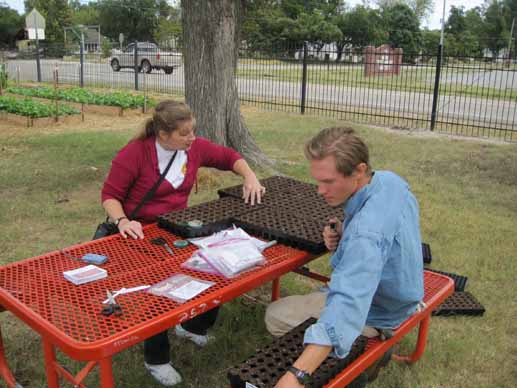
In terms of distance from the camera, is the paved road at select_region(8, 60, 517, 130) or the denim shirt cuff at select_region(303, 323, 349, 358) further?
the paved road at select_region(8, 60, 517, 130)

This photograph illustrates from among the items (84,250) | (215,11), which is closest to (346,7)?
(215,11)

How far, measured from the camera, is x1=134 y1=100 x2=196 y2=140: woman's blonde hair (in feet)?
9.82

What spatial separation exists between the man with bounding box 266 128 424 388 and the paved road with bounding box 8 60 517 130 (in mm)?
9222

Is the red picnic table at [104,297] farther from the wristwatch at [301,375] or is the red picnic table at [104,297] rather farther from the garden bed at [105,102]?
the garden bed at [105,102]

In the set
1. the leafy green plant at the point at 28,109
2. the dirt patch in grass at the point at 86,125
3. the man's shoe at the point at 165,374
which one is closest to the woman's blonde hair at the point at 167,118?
the man's shoe at the point at 165,374

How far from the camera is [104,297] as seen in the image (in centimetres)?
215

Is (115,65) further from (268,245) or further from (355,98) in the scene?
(268,245)

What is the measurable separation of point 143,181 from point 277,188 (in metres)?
0.97

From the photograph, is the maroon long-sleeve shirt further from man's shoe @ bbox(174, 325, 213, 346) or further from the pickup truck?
the pickup truck

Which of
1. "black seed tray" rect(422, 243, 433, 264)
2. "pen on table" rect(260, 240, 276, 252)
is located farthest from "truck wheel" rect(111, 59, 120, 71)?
"pen on table" rect(260, 240, 276, 252)

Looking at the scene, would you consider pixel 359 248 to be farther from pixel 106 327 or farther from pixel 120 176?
pixel 120 176

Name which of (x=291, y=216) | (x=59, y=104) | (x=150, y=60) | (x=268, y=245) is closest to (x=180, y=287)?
(x=268, y=245)

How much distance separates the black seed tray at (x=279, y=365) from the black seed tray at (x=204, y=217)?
0.83 metres

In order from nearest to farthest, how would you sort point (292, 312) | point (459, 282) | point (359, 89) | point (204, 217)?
point (292, 312) < point (204, 217) < point (459, 282) < point (359, 89)
